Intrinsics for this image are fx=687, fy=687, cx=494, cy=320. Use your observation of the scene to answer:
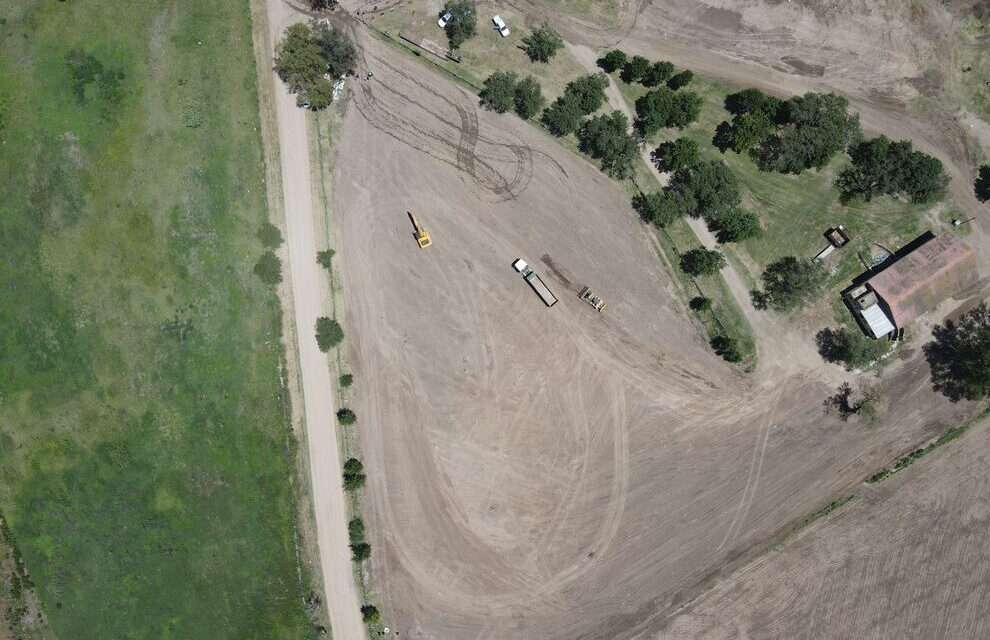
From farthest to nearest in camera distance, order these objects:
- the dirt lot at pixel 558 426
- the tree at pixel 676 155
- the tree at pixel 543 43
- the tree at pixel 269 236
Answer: the tree at pixel 269 236 < the tree at pixel 543 43 < the dirt lot at pixel 558 426 < the tree at pixel 676 155

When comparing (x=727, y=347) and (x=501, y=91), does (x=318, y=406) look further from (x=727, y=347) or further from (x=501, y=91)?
(x=727, y=347)

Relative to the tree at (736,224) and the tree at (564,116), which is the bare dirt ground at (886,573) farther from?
the tree at (564,116)

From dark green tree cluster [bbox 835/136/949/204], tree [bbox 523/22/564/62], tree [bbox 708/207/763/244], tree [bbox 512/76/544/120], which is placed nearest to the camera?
A: dark green tree cluster [bbox 835/136/949/204]

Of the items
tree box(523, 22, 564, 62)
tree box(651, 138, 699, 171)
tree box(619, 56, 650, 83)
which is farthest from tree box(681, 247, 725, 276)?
Answer: tree box(523, 22, 564, 62)

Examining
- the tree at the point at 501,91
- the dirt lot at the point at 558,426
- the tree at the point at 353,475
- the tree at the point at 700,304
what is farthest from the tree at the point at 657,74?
the tree at the point at 353,475

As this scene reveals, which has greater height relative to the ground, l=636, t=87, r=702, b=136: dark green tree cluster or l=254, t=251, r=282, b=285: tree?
l=254, t=251, r=282, b=285: tree

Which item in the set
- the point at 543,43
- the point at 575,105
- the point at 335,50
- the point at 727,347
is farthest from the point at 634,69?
the point at 335,50

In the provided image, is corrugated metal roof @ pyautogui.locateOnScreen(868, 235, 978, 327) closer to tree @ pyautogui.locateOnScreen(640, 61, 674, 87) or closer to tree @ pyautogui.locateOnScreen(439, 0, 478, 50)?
tree @ pyautogui.locateOnScreen(640, 61, 674, 87)

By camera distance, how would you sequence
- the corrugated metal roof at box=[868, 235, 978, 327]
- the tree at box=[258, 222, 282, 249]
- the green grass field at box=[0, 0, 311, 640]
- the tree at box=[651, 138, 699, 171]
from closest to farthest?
the corrugated metal roof at box=[868, 235, 978, 327] → the tree at box=[651, 138, 699, 171] → the green grass field at box=[0, 0, 311, 640] → the tree at box=[258, 222, 282, 249]
